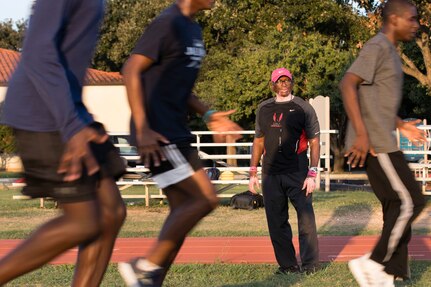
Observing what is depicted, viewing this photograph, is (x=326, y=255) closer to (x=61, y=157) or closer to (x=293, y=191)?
(x=293, y=191)

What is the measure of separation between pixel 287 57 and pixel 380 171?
30.3 m

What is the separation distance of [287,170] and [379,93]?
9.18 ft

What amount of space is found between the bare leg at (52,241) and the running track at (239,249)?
4.23 metres

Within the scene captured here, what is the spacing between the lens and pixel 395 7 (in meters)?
5.87

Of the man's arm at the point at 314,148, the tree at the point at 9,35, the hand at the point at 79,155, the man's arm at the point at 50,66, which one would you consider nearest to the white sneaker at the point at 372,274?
the hand at the point at 79,155

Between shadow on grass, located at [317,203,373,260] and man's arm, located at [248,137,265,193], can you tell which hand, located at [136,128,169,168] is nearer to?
man's arm, located at [248,137,265,193]

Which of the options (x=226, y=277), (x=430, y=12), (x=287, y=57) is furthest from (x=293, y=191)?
(x=287, y=57)

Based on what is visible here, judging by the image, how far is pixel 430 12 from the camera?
23562 mm

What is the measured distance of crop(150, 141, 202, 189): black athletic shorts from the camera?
5.15 meters

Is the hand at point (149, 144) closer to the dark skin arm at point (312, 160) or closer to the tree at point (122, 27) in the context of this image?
the dark skin arm at point (312, 160)

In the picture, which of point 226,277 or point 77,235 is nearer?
point 77,235

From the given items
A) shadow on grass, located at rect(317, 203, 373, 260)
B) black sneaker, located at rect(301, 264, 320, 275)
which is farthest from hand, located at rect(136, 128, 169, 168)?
shadow on grass, located at rect(317, 203, 373, 260)

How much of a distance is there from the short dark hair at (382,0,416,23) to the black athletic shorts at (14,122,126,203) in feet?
8.32

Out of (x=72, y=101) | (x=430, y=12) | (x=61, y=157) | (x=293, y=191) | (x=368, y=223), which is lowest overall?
(x=368, y=223)
